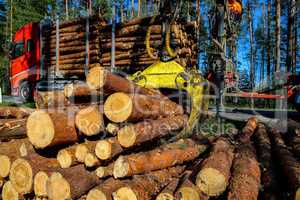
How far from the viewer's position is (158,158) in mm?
4535

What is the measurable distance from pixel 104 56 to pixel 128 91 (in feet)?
28.4

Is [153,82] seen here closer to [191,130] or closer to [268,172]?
[191,130]

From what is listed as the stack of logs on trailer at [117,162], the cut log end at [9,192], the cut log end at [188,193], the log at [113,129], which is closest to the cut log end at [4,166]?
the stack of logs on trailer at [117,162]

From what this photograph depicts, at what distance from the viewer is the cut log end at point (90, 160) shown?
14.0 ft

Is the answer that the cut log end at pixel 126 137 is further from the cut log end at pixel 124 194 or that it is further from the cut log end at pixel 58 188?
the cut log end at pixel 58 188

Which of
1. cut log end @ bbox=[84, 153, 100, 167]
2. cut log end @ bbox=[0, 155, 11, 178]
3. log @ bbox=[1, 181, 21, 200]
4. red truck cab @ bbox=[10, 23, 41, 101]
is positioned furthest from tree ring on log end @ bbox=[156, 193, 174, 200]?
red truck cab @ bbox=[10, 23, 41, 101]

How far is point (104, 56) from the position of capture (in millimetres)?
13438

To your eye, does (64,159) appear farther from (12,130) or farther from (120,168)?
(12,130)

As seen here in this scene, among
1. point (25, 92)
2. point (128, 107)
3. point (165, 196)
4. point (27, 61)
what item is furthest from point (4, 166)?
point (27, 61)

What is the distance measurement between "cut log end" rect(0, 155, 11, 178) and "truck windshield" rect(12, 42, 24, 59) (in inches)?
468

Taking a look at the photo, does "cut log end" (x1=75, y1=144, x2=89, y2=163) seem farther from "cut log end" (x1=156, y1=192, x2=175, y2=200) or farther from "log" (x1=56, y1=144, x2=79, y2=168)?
"cut log end" (x1=156, y1=192, x2=175, y2=200)

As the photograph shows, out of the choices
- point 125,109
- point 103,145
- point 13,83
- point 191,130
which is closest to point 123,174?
point 103,145

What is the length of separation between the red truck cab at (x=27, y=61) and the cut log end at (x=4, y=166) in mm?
10691

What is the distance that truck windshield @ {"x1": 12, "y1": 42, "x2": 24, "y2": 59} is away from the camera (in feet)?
51.1
